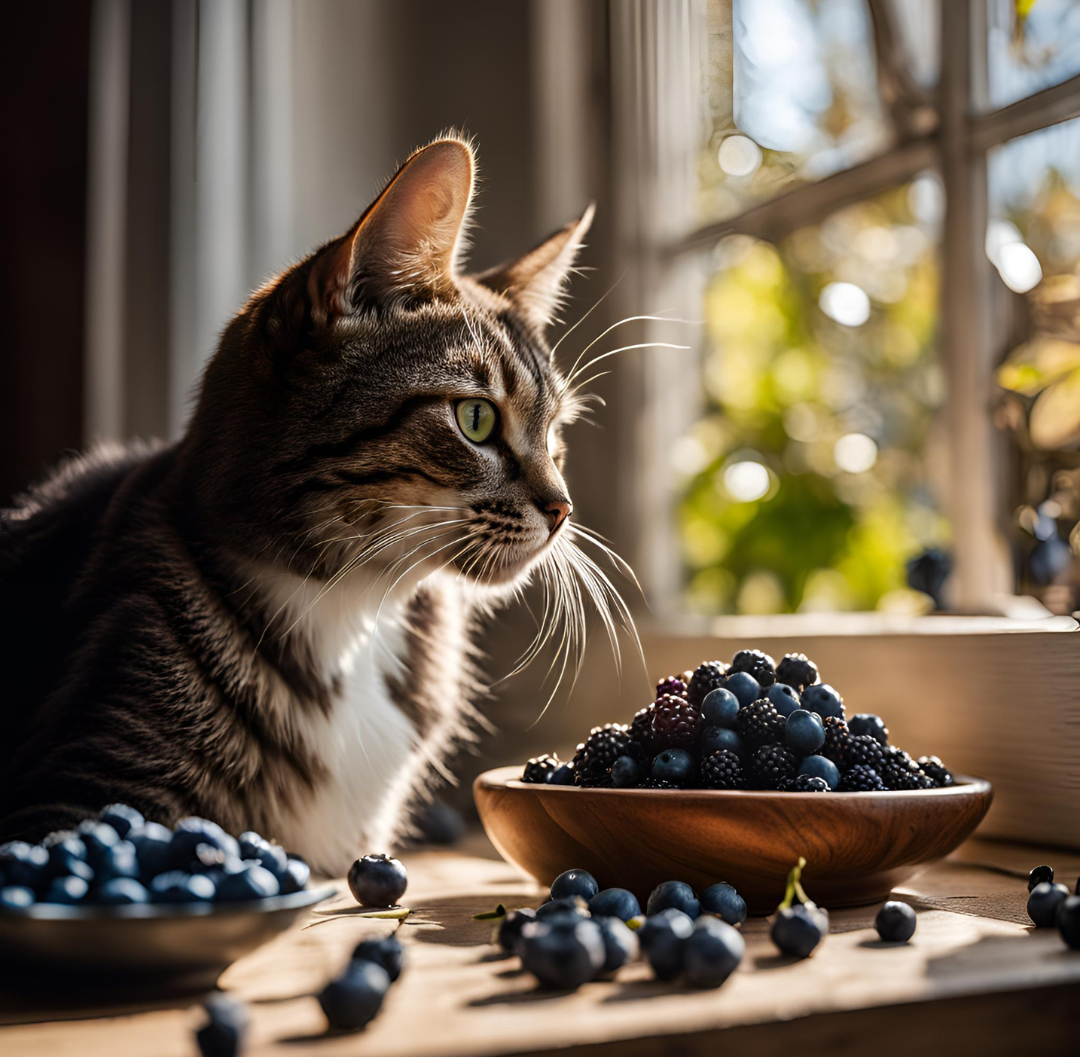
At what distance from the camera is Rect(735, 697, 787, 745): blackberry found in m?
1.02

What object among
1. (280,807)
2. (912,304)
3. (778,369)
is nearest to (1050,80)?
(912,304)

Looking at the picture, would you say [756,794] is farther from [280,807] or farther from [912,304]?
[912,304]

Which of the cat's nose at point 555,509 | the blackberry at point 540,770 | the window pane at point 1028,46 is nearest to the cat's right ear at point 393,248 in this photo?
the cat's nose at point 555,509

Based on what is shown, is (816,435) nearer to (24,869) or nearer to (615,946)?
(615,946)

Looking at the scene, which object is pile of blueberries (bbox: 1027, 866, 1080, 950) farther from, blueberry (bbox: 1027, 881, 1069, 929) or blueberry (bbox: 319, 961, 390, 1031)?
blueberry (bbox: 319, 961, 390, 1031)

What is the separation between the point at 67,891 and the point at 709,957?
1.41 ft

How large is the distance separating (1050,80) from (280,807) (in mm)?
1394

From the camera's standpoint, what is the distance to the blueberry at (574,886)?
969 mm

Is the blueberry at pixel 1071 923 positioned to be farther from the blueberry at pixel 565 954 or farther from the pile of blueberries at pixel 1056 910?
the blueberry at pixel 565 954

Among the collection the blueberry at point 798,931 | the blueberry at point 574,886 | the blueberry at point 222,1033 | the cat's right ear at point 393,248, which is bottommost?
the blueberry at point 574,886

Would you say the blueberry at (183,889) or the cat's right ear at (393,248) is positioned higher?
the cat's right ear at (393,248)

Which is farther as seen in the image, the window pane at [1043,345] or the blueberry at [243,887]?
the window pane at [1043,345]

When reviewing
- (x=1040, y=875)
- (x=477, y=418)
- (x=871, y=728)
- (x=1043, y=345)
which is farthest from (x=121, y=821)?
(x=1043, y=345)

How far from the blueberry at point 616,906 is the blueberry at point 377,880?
238 millimetres
